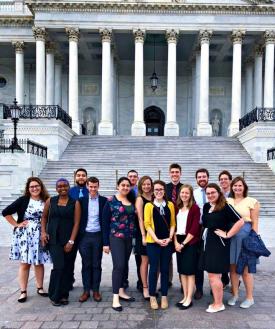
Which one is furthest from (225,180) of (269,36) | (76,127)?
(269,36)

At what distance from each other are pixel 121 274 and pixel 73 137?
24.0m

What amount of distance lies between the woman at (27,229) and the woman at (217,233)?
274 centimetres

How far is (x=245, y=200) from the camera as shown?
6.38 m

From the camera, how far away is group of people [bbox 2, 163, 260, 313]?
608 centimetres

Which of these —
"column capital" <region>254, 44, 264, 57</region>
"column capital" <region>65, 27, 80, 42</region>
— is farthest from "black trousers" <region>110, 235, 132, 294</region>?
"column capital" <region>254, 44, 264, 57</region>

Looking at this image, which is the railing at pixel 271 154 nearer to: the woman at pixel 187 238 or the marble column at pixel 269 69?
the marble column at pixel 269 69

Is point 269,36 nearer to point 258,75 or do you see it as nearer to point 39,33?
point 258,75

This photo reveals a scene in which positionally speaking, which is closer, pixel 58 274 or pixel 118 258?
pixel 118 258

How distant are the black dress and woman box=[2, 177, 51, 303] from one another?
2717 mm

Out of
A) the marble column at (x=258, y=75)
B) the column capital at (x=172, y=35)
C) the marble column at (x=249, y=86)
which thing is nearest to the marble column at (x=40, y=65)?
the column capital at (x=172, y=35)

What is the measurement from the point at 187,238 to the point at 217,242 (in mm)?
457

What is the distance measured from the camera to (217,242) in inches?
238

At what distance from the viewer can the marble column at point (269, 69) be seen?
31.7 metres

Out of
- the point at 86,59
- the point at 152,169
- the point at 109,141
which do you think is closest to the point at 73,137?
the point at 109,141
